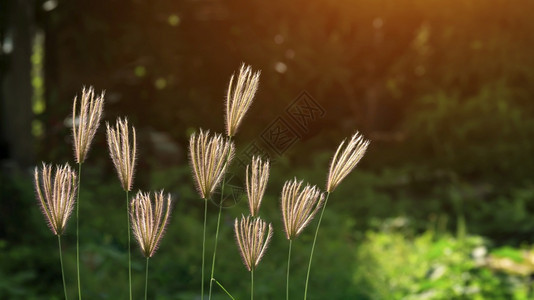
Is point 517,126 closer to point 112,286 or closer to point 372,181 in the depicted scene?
point 372,181

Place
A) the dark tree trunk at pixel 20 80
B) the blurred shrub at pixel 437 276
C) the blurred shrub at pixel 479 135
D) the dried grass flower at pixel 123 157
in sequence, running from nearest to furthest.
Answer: the dried grass flower at pixel 123 157 < the blurred shrub at pixel 437 276 < the dark tree trunk at pixel 20 80 < the blurred shrub at pixel 479 135

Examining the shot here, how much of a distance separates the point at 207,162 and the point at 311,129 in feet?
32.0

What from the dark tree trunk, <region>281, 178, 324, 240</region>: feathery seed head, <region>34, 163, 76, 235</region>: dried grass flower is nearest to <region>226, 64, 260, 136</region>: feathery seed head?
<region>281, 178, 324, 240</region>: feathery seed head

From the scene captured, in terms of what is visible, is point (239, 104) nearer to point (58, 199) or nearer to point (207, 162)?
point (207, 162)

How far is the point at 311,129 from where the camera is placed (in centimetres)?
1116

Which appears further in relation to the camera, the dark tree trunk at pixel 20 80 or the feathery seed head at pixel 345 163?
the dark tree trunk at pixel 20 80

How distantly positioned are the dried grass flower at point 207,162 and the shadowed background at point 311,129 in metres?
1.82

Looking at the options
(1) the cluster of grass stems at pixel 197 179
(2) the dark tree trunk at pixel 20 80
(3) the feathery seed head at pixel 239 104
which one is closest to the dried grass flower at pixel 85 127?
(1) the cluster of grass stems at pixel 197 179

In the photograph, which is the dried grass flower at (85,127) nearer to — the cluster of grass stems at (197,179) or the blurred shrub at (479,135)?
the cluster of grass stems at (197,179)

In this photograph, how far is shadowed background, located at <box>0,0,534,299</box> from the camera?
488 centimetres

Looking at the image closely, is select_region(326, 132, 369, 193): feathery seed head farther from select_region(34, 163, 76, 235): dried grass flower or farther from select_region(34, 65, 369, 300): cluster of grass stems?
select_region(34, 163, 76, 235): dried grass flower

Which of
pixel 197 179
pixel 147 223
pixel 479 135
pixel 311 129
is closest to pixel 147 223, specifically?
pixel 147 223

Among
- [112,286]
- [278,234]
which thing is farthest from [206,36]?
[112,286]

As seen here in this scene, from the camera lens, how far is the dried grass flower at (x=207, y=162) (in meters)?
1.43
